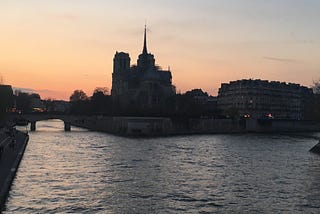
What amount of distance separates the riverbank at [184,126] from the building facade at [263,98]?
2632cm

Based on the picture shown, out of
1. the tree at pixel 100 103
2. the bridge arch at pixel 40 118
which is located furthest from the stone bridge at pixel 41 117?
the tree at pixel 100 103

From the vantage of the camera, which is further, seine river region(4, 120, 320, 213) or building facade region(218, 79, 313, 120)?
building facade region(218, 79, 313, 120)

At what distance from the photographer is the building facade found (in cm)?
11706

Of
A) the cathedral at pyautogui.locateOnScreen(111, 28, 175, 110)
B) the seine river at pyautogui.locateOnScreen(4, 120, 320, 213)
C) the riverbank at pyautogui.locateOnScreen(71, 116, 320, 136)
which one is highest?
the cathedral at pyautogui.locateOnScreen(111, 28, 175, 110)

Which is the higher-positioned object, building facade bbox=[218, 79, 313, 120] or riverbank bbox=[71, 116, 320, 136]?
building facade bbox=[218, 79, 313, 120]

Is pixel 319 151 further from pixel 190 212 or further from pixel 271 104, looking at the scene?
pixel 271 104

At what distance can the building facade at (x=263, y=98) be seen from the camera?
384ft

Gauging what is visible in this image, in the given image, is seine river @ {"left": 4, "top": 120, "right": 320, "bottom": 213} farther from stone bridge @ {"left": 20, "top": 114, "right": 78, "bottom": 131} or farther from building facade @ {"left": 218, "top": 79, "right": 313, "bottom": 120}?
building facade @ {"left": 218, "top": 79, "right": 313, "bottom": 120}

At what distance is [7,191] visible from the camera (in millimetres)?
16859

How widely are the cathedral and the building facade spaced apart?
15617 millimetres

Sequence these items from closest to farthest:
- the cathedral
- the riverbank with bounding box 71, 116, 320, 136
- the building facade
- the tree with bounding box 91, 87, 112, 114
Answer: the riverbank with bounding box 71, 116, 320, 136 < the tree with bounding box 91, 87, 112, 114 < the cathedral < the building facade

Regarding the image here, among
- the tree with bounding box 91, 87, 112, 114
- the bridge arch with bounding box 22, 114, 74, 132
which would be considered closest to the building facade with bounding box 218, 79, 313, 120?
the tree with bounding box 91, 87, 112, 114

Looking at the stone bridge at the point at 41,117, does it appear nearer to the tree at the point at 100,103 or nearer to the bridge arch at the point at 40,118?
the bridge arch at the point at 40,118

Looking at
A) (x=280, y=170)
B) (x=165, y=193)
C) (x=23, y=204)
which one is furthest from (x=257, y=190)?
(x=23, y=204)
